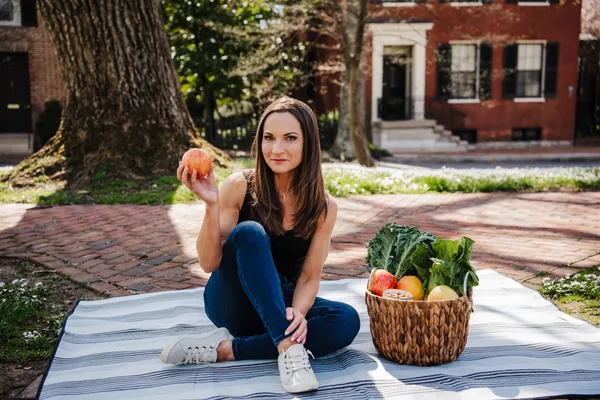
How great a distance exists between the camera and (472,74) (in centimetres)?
2070

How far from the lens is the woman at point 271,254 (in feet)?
8.70

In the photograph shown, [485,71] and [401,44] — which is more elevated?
[401,44]

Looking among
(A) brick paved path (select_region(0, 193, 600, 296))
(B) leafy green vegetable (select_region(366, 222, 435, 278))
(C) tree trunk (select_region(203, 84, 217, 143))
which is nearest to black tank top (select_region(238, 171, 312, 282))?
(B) leafy green vegetable (select_region(366, 222, 435, 278))

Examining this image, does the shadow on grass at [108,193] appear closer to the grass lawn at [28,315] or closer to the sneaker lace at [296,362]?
the grass lawn at [28,315]

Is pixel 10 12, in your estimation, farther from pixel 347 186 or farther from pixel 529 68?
pixel 529 68

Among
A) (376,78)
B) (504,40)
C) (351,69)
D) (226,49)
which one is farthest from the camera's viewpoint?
(504,40)

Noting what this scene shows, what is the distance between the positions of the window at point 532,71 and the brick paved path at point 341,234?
14.2 m

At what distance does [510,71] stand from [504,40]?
1.06 meters

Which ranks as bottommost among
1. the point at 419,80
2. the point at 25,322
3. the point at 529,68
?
the point at 25,322

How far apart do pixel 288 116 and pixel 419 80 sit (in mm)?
18248

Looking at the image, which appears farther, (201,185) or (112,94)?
(112,94)

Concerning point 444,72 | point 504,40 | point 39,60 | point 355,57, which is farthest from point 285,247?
point 504,40

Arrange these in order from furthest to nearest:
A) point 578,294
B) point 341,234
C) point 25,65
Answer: point 25,65, point 341,234, point 578,294

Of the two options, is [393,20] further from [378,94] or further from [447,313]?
[447,313]
